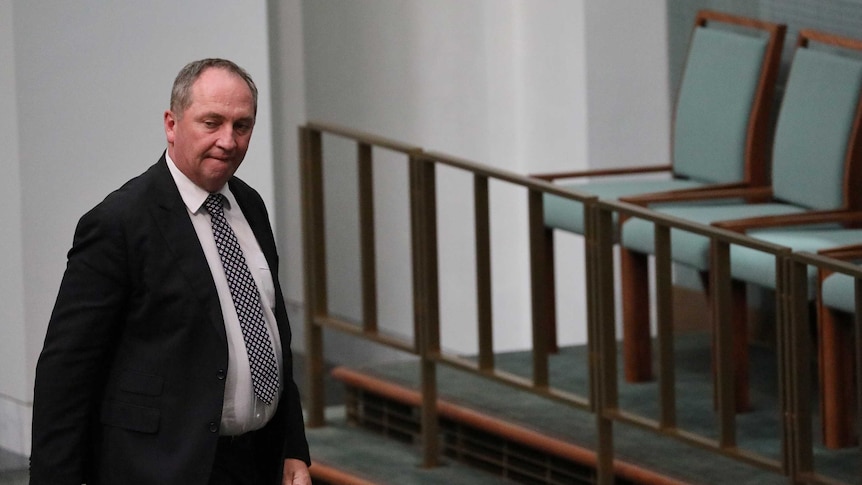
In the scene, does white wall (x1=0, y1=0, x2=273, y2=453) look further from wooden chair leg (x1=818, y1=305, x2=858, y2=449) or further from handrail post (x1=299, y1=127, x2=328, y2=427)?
wooden chair leg (x1=818, y1=305, x2=858, y2=449)

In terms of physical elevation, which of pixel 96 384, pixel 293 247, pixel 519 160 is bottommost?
pixel 293 247

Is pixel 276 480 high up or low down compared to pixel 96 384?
down

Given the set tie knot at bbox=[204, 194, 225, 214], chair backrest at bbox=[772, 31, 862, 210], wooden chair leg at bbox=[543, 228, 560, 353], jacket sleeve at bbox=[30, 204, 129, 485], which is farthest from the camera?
wooden chair leg at bbox=[543, 228, 560, 353]

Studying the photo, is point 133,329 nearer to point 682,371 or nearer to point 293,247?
point 682,371

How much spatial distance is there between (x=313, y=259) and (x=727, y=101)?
55.8 inches

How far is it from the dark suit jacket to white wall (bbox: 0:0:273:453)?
7.91 ft

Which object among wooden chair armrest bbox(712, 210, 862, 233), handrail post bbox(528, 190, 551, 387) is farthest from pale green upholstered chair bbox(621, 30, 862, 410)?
handrail post bbox(528, 190, 551, 387)

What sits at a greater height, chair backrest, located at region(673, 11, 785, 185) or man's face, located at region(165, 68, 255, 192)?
man's face, located at region(165, 68, 255, 192)

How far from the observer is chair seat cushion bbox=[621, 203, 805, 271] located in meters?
4.52

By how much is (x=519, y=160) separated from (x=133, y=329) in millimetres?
3813

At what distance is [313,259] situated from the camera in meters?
5.06

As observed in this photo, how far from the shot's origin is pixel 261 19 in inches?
194

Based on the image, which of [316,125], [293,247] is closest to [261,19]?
[316,125]

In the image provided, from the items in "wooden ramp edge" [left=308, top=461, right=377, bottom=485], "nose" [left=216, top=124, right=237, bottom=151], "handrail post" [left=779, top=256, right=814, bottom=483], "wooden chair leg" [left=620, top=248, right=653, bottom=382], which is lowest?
"wooden ramp edge" [left=308, top=461, right=377, bottom=485]
